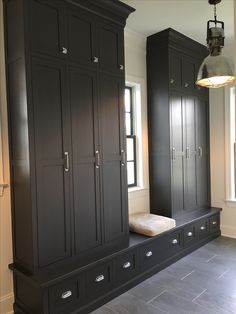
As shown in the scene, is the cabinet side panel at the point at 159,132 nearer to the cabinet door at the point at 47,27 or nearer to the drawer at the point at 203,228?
the drawer at the point at 203,228

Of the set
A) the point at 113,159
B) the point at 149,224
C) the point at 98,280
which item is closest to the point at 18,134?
the point at 113,159

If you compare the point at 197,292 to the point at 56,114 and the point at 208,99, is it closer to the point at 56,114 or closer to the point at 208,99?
the point at 56,114

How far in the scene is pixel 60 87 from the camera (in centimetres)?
234

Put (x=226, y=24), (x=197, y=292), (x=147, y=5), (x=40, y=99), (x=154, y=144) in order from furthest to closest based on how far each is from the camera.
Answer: (x=154, y=144) → (x=226, y=24) → (x=147, y=5) → (x=197, y=292) → (x=40, y=99)

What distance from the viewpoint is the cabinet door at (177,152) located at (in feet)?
12.0

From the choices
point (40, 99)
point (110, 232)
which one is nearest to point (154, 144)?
point (110, 232)

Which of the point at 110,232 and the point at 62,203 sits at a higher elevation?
the point at 62,203

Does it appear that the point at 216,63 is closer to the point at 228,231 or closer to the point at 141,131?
the point at 141,131

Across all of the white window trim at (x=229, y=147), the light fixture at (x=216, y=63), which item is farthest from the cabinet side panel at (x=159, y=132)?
the light fixture at (x=216, y=63)

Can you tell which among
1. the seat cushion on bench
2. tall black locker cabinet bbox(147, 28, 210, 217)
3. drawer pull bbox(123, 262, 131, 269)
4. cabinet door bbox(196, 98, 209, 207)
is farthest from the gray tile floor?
cabinet door bbox(196, 98, 209, 207)

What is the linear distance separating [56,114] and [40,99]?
19 centimetres

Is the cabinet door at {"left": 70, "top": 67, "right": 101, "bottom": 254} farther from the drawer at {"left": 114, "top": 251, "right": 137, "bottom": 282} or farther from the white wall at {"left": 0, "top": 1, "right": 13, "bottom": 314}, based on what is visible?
the white wall at {"left": 0, "top": 1, "right": 13, "bottom": 314}

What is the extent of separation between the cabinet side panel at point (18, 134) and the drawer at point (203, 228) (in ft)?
8.29

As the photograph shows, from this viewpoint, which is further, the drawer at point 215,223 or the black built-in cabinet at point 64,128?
the drawer at point 215,223
